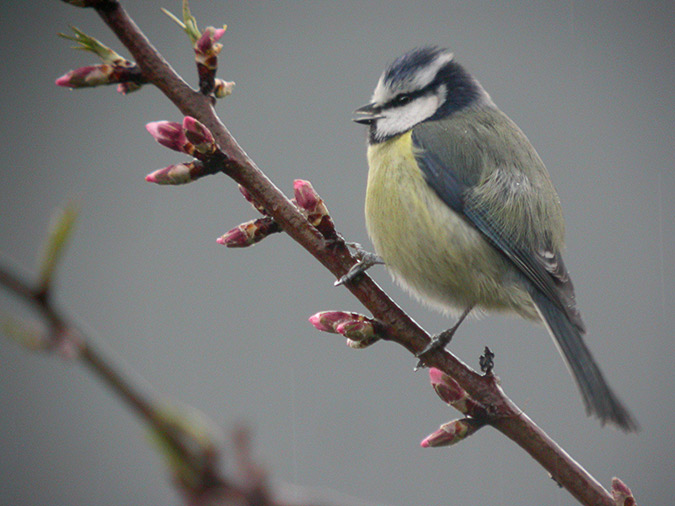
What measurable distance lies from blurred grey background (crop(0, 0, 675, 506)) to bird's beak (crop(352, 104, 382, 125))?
6.6 inches

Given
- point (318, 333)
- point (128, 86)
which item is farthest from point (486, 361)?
point (318, 333)

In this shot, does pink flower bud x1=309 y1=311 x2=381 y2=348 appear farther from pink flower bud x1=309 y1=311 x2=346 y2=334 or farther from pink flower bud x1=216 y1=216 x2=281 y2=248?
pink flower bud x1=216 y1=216 x2=281 y2=248

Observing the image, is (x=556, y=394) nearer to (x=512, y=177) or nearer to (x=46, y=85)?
(x=512, y=177)

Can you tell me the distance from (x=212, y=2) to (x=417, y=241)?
279ft

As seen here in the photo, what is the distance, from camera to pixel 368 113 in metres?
2.42

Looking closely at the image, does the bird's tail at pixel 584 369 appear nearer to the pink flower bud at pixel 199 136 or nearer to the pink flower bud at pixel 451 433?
the pink flower bud at pixel 451 433

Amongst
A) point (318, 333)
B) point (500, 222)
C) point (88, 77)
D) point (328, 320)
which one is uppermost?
point (88, 77)

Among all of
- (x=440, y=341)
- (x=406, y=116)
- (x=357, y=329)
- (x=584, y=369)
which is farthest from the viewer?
(x=406, y=116)

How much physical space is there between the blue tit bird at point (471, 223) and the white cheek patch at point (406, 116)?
88 mm

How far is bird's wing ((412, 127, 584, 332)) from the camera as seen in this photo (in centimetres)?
187

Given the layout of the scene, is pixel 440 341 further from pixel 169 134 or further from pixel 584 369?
pixel 169 134

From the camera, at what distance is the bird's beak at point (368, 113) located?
92.0 inches

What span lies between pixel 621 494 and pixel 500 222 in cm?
92

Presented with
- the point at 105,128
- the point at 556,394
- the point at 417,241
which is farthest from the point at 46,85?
the point at 417,241
